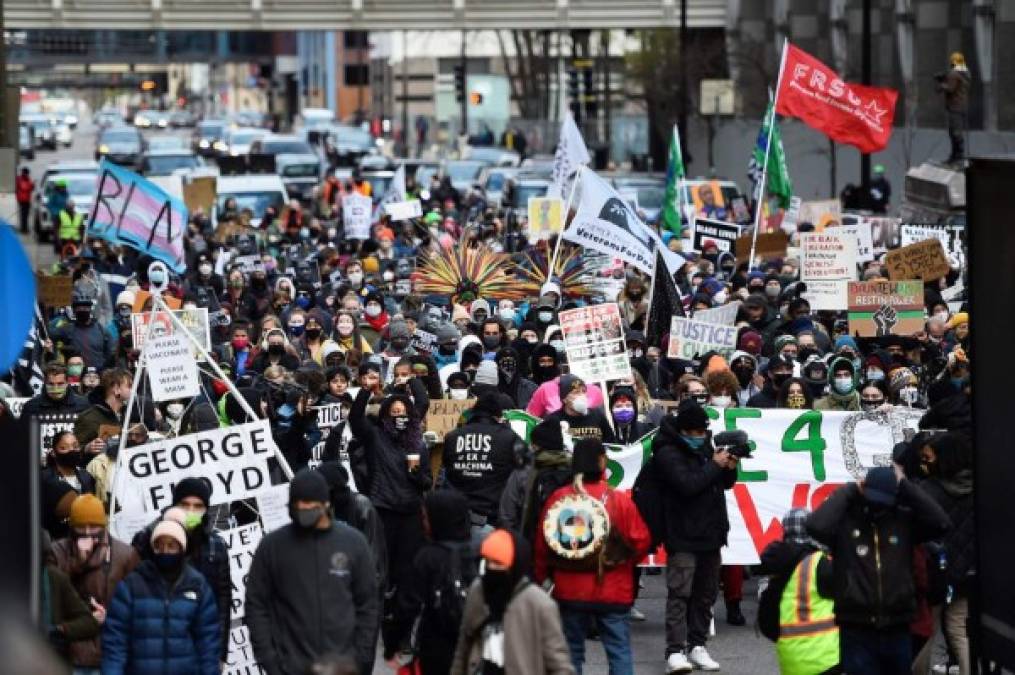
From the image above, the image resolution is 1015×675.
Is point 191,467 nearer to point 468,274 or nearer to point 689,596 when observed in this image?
point 689,596

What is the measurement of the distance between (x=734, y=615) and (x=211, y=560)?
4304 millimetres

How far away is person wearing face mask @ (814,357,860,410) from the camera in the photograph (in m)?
15.4

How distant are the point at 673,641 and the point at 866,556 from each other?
2766 mm

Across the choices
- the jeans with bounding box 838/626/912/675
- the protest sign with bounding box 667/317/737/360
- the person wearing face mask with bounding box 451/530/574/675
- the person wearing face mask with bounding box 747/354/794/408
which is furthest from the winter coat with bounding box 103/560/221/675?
the protest sign with bounding box 667/317/737/360

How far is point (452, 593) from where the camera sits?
9930mm

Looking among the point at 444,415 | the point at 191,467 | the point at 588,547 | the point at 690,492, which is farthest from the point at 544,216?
the point at 588,547

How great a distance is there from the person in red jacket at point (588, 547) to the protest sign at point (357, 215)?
19.3m

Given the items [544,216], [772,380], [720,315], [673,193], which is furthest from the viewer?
[673,193]

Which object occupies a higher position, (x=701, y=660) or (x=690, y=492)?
(x=690, y=492)

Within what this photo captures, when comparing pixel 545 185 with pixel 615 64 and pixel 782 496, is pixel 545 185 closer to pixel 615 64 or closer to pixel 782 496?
pixel 782 496

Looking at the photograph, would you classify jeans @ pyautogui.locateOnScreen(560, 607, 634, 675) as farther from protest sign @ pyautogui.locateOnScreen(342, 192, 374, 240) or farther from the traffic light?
the traffic light

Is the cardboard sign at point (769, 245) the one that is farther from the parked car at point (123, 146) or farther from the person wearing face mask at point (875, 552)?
the parked car at point (123, 146)

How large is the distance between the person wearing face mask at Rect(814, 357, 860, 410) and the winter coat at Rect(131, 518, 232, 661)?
575 centimetres

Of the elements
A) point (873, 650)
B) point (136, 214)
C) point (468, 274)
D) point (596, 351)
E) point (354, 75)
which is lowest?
point (873, 650)
